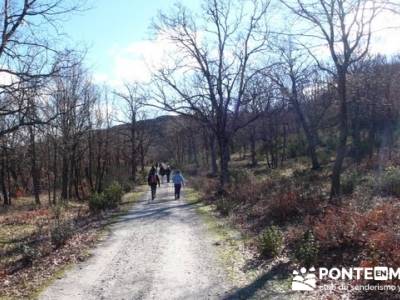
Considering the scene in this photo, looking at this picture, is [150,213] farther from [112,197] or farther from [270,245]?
[270,245]

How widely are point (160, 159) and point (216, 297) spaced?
110 metres

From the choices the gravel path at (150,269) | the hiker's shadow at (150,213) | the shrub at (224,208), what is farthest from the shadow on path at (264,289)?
the hiker's shadow at (150,213)

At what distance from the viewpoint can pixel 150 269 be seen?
10906mm

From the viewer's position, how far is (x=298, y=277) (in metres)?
9.42

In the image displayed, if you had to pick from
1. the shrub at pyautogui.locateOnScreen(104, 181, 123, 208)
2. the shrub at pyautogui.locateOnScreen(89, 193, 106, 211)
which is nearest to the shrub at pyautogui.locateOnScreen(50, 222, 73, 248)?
the shrub at pyautogui.locateOnScreen(89, 193, 106, 211)

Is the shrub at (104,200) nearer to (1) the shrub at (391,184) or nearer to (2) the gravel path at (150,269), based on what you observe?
(2) the gravel path at (150,269)

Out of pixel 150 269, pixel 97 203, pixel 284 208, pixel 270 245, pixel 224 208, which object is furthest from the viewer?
pixel 97 203

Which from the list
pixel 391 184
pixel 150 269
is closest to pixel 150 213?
pixel 391 184

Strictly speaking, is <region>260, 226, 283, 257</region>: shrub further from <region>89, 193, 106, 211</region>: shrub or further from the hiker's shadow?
<region>89, 193, 106, 211</region>: shrub

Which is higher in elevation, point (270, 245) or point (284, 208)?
point (284, 208)

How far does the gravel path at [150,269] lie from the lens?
9.14 meters

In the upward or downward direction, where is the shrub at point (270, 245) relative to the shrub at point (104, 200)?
downward

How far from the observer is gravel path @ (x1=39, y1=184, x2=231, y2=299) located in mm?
9143

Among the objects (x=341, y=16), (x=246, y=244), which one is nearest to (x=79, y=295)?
(x=246, y=244)
